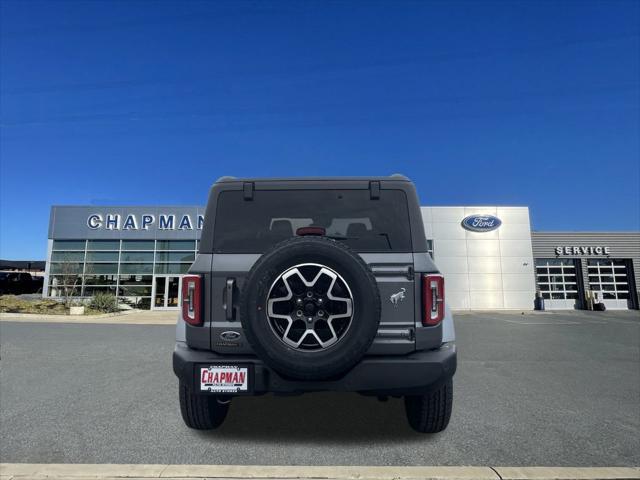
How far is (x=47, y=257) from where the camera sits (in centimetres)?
2541

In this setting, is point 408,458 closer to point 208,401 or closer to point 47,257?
point 208,401

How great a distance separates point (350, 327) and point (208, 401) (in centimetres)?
158

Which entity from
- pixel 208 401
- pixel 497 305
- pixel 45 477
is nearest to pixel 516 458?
pixel 208 401

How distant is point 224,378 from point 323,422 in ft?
4.41

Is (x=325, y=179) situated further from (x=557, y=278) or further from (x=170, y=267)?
(x=557, y=278)

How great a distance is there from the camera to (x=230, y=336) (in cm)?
286

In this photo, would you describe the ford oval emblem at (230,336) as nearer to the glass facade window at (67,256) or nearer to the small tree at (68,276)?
the small tree at (68,276)

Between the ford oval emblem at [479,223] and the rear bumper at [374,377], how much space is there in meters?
26.9

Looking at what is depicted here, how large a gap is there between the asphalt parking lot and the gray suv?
1.15 ft

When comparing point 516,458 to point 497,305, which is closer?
point 516,458

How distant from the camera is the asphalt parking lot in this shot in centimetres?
292

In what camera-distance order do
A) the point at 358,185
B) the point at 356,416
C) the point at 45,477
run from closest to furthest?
the point at 45,477, the point at 358,185, the point at 356,416

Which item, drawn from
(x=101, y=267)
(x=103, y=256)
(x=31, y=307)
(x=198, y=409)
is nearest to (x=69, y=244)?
(x=103, y=256)

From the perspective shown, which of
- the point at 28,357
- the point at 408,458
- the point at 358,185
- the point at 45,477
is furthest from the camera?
the point at 28,357
